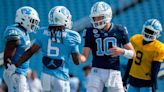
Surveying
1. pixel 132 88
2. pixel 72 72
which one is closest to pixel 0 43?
pixel 72 72

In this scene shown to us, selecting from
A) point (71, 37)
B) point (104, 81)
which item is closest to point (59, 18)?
point (71, 37)

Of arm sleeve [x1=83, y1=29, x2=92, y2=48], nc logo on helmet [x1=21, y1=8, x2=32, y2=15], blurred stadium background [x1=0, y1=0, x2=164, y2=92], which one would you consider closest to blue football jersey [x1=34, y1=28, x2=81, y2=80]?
arm sleeve [x1=83, y1=29, x2=92, y2=48]

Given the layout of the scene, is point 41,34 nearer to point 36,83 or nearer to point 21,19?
point 21,19

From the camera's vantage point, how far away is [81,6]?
10.4 meters

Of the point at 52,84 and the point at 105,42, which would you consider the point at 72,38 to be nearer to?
the point at 105,42

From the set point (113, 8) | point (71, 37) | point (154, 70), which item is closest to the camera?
point (71, 37)

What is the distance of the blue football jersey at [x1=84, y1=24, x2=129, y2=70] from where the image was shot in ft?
16.7

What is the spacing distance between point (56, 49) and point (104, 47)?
472 millimetres

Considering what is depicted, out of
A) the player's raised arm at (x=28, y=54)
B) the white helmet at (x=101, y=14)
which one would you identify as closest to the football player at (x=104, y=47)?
the white helmet at (x=101, y=14)

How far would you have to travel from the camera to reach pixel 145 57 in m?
5.67

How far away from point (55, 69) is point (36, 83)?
2912 millimetres

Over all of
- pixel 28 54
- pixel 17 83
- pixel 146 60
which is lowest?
pixel 17 83

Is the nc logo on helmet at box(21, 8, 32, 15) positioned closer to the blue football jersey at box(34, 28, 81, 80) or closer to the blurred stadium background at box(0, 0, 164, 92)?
the blue football jersey at box(34, 28, 81, 80)

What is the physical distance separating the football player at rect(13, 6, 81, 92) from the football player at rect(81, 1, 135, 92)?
0.59ft
